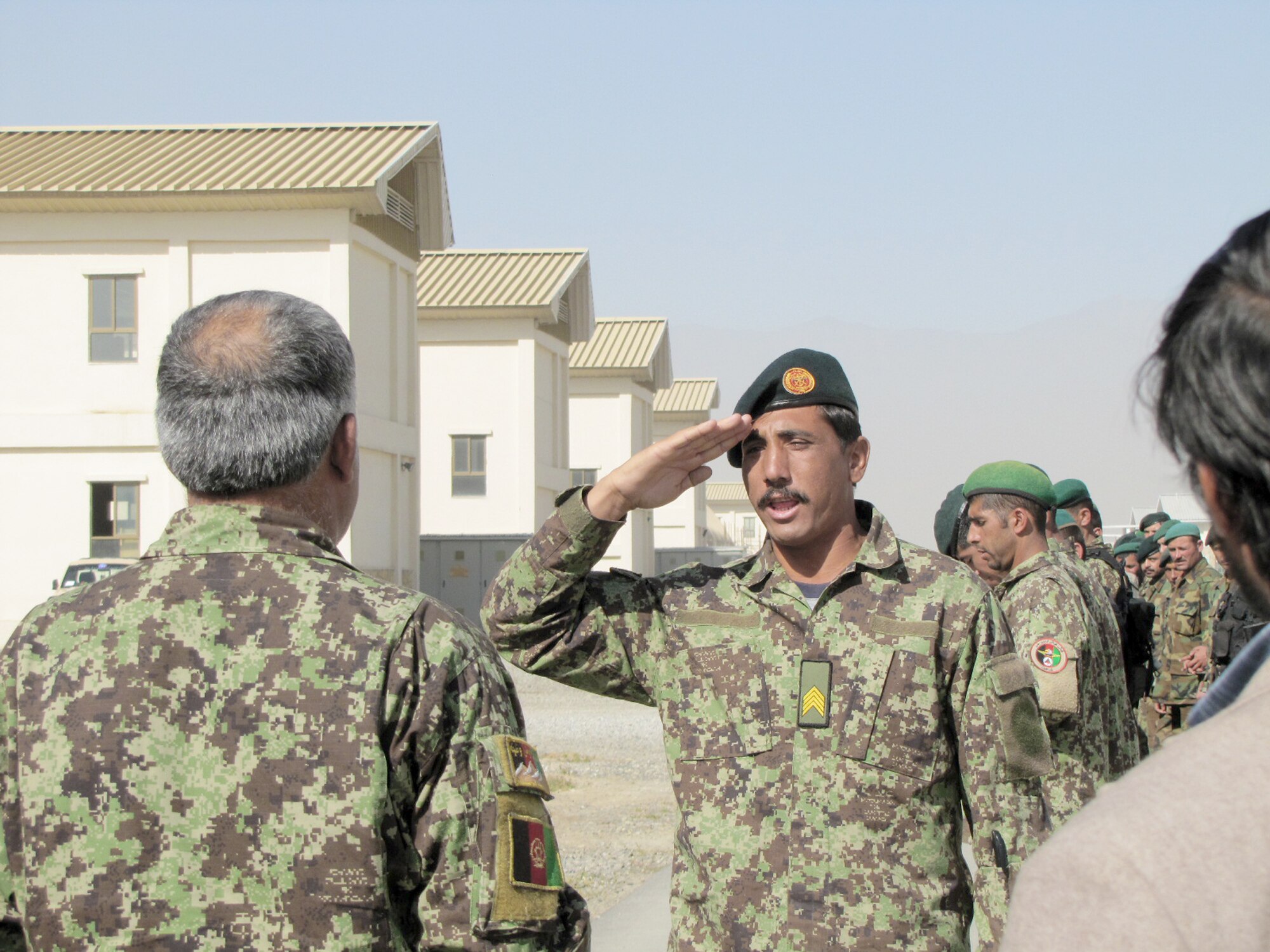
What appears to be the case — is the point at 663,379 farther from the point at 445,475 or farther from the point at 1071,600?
the point at 1071,600

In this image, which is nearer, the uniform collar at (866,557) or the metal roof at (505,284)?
the uniform collar at (866,557)

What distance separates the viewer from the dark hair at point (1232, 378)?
1.12 metres

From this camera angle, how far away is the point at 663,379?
43.1 metres

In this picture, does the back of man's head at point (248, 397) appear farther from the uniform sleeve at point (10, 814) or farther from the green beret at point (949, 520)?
the green beret at point (949, 520)

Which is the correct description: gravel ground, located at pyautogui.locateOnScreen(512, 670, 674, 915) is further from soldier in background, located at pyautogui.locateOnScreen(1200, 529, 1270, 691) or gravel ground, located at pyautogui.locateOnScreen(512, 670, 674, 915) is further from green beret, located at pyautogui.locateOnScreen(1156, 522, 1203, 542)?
green beret, located at pyautogui.locateOnScreen(1156, 522, 1203, 542)

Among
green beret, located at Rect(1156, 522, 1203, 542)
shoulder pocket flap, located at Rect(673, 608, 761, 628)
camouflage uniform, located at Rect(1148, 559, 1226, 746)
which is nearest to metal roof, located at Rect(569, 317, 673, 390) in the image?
green beret, located at Rect(1156, 522, 1203, 542)

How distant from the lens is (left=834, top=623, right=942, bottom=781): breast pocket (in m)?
3.03

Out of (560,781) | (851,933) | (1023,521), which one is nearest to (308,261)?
(560,781)

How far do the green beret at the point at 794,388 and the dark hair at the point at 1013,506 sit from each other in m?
1.94

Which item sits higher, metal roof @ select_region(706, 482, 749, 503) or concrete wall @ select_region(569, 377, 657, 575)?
concrete wall @ select_region(569, 377, 657, 575)

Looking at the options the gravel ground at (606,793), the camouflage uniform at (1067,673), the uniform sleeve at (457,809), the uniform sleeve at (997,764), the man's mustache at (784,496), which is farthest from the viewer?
the gravel ground at (606,793)

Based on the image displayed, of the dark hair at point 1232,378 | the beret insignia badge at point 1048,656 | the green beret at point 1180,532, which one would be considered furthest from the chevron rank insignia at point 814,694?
the green beret at point 1180,532

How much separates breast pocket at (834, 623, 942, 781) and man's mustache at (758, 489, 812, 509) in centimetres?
40

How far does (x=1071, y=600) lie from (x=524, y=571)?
2195 millimetres
